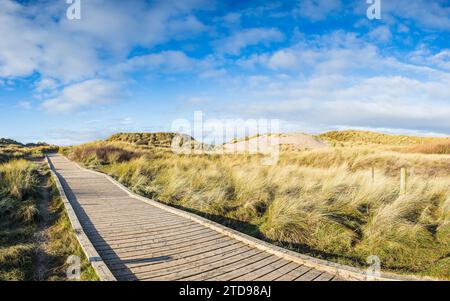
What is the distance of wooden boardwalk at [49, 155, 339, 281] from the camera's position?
423 cm

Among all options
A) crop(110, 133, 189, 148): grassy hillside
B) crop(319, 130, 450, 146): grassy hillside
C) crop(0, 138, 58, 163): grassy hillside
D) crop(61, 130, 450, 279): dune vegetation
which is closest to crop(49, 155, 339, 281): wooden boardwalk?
crop(61, 130, 450, 279): dune vegetation

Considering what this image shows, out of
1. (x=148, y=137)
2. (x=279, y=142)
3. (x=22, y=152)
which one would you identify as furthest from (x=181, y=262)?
(x=148, y=137)

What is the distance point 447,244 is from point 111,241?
709cm

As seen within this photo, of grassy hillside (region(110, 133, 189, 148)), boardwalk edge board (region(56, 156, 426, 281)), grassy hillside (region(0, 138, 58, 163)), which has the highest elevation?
grassy hillside (region(110, 133, 189, 148))

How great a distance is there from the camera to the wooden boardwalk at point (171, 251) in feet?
13.9

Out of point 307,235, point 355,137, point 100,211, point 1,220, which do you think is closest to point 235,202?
point 307,235

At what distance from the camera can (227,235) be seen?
600cm

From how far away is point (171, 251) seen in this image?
5.05 metres

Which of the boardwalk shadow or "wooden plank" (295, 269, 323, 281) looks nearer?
"wooden plank" (295, 269, 323, 281)

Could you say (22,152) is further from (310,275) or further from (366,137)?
(366,137)

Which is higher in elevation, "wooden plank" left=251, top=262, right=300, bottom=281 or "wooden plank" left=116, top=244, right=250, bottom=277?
"wooden plank" left=116, top=244, right=250, bottom=277

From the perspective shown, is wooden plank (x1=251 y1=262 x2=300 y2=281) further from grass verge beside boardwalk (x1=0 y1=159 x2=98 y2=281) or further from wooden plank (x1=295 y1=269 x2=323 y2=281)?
grass verge beside boardwalk (x1=0 y1=159 x2=98 y2=281)

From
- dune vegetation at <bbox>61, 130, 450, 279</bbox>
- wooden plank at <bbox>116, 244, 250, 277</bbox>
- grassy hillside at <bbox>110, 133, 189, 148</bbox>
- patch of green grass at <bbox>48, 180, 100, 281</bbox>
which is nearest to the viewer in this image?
wooden plank at <bbox>116, 244, 250, 277</bbox>

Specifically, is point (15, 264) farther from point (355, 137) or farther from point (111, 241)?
point (355, 137)
